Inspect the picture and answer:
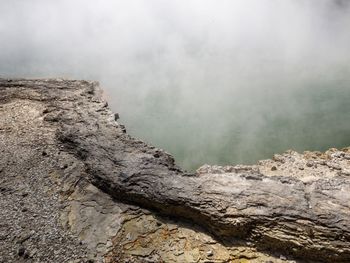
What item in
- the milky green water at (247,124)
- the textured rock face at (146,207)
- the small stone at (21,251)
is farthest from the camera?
the milky green water at (247,124)

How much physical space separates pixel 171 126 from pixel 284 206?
8.30 metres

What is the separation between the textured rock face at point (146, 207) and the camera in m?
5.73

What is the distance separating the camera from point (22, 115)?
9.20 meters

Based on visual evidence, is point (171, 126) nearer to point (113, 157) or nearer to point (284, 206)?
point (113, 157)

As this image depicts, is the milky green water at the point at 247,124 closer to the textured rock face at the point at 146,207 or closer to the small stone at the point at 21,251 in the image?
the textured rock face at the point at 146,207

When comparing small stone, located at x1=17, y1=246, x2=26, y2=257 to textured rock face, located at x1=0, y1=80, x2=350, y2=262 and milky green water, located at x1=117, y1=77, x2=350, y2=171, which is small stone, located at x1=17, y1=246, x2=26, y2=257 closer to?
textured rock face, located at x1=0, y1=80, x2=350, y2=262

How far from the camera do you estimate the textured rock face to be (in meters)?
5.73

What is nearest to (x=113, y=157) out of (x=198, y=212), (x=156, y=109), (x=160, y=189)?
(x=160, y=189)

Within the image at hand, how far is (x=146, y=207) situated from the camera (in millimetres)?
6516

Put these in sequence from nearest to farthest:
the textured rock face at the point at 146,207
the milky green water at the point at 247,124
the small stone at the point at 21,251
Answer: the small stone at the point at 21,251
the textured rock face at the point at 146,207
the milky green water at the point at 247,124

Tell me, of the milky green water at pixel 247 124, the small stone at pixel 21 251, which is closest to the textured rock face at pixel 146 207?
the small stone at pixel 21 251

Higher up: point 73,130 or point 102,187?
point 73,130

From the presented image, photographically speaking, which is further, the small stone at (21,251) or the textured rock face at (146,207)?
the textured rock face at (146,207)

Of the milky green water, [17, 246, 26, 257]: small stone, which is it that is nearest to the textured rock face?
[17, 246, 26, 257]: small stone
